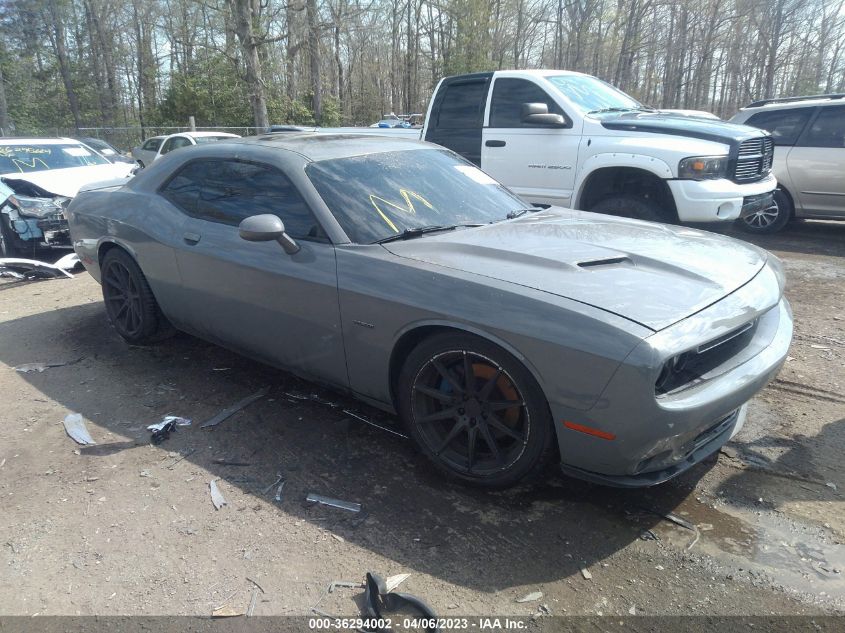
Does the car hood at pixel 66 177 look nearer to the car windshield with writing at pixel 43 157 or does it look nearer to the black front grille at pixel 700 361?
the car windshield with writing at pixel 43 157

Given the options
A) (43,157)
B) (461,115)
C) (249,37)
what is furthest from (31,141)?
(249,37)

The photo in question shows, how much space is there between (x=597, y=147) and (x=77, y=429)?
5481 millimetres

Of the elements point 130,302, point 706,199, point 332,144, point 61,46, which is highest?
point 61,46

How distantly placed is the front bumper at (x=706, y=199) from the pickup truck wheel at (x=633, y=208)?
24 cm

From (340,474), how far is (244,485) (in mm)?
471

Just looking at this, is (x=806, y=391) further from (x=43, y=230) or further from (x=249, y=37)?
(x=249, y=37)

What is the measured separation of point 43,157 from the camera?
8844 millimetres

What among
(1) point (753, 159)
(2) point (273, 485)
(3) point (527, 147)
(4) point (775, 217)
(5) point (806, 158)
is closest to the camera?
(2) point (273, 485)

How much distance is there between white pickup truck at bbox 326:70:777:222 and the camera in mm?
6152

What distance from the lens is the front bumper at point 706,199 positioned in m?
6.07

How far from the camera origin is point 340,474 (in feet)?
10.2

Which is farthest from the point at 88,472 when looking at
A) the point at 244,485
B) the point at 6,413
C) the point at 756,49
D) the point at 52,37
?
the point at 52,37

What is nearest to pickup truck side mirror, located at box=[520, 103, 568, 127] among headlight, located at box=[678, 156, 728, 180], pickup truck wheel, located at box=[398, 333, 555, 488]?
headlight, located at box=[678, 156, 728, 180]

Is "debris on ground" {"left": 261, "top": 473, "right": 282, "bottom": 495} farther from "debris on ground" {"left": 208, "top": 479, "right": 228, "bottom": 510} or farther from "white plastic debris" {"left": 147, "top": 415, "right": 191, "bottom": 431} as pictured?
"white plastic debris" {"left": 147, "top": 415, "right": 191, "bottom": 431}
